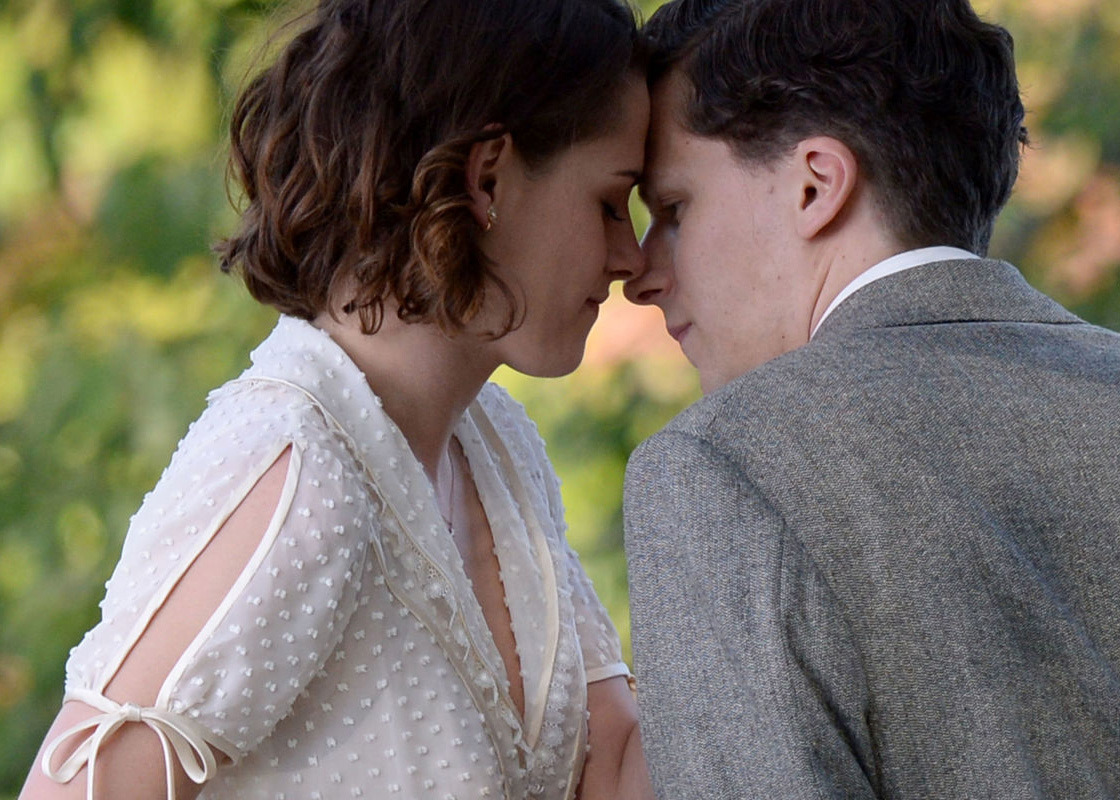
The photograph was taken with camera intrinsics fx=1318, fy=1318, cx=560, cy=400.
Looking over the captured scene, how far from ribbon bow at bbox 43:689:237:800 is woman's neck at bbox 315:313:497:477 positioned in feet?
1.42

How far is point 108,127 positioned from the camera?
8.13 feet

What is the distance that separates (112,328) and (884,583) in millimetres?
1891

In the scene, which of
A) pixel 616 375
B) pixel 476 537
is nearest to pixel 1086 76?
pixel 616 375

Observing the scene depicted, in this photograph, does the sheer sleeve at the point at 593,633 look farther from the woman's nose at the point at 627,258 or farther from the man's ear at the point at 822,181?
the man's ear at the point at 822,181

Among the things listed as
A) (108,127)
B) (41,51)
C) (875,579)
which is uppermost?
(41,51)

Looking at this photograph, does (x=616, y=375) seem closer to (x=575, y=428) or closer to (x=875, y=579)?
(x=575, y=428)

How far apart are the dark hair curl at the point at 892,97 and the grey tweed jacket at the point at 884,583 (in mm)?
260

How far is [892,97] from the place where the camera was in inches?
48.9

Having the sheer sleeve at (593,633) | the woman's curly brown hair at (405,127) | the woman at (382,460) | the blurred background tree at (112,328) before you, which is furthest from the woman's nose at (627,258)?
the blurred background tree at (112,328)

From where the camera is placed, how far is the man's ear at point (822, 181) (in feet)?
4.01

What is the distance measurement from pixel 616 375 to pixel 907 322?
1.47 meters

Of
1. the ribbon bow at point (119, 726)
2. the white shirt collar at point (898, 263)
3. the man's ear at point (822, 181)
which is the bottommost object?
the ribbon bow at point (119, 726)

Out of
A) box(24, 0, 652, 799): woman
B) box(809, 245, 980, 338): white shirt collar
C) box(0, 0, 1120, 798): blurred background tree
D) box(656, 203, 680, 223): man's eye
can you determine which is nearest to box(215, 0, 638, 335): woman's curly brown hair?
box(24, 0, 652, 799): woman

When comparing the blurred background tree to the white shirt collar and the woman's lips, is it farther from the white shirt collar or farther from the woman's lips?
the white shirt collar
